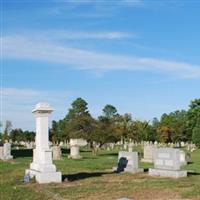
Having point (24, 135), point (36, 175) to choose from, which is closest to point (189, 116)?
point (24, 135)

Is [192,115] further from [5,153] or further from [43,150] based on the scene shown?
[43,150]

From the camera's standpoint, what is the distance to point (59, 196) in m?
14.5

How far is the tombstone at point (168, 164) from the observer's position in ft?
66.8

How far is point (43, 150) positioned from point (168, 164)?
5517mm

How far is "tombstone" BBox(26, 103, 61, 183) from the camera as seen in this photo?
19000 mm

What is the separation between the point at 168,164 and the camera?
68.8 feet

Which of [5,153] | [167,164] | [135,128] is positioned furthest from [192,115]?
[167,164]

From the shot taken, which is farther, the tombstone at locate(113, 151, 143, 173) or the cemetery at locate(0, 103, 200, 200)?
the tombstone at locate(113, 151, 143, 173)

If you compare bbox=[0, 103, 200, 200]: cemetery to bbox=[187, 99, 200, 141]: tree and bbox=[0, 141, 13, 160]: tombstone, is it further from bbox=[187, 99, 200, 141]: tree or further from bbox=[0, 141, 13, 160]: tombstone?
bbox=[187, 99, 200, 141]: tree

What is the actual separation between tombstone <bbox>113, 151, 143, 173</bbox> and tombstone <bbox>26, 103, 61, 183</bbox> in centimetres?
513

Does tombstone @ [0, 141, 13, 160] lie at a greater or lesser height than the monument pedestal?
greater

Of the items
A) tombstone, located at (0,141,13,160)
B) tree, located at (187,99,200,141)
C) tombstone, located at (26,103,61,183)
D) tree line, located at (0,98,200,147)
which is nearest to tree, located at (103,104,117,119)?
tree line, located at (0,98,200,147)

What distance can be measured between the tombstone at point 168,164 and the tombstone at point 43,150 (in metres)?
4.76

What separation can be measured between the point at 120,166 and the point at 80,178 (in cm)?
445
